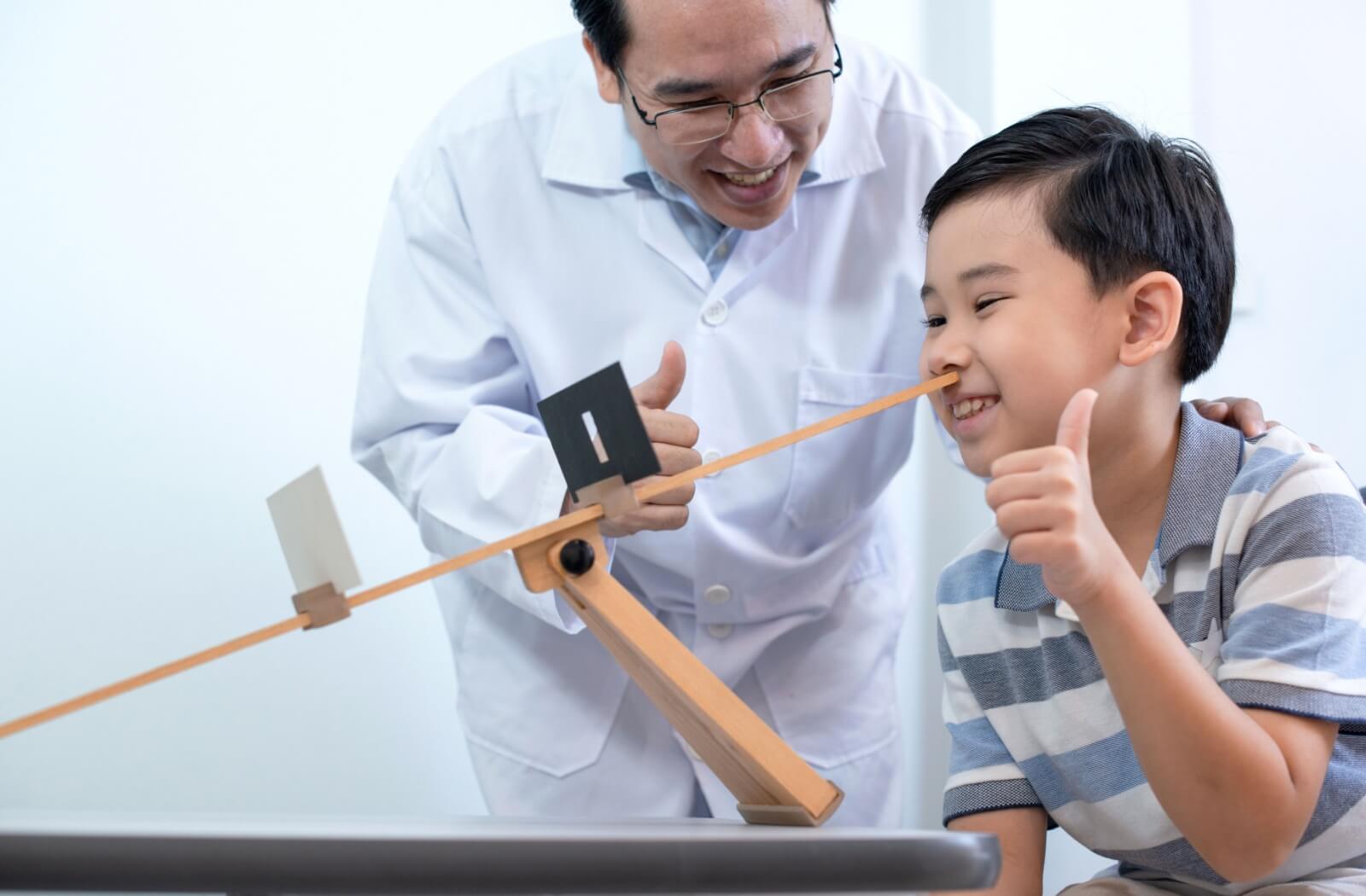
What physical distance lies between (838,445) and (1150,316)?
17.4 inches

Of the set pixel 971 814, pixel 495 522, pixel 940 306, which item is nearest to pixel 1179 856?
pixel 971 814

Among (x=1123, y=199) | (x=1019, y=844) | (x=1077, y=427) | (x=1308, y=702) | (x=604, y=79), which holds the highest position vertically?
(x=604, y=79)

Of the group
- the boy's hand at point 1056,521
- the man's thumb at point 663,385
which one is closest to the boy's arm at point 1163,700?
the boy's hand at point 1056,521

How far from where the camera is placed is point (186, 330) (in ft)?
5.83

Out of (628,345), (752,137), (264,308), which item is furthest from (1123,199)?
(264,308)

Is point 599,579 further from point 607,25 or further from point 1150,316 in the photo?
point 607,25

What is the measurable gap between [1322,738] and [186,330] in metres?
1.53

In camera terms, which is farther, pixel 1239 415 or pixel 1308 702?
pixel 1239 415

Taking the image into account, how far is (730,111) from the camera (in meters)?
1.13

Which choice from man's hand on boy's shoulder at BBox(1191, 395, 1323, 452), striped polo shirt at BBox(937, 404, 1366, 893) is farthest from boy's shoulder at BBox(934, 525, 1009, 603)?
Result: man's hand on boy's shoulder at BBox(1191, 395, 1323, 452)

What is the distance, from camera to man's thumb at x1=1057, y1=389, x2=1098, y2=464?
2.49ft

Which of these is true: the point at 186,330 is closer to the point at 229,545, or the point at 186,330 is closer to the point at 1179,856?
the point at 229,545

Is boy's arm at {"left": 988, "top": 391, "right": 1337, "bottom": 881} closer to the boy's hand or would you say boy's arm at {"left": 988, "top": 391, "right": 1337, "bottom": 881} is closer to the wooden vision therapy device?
the boy's hand

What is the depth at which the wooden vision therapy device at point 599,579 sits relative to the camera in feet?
2.21
